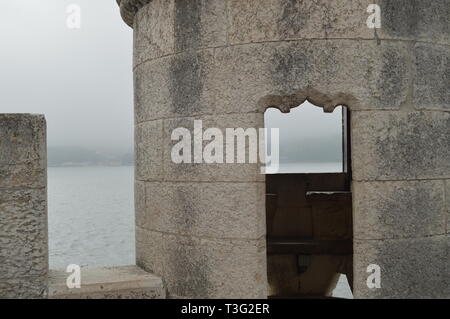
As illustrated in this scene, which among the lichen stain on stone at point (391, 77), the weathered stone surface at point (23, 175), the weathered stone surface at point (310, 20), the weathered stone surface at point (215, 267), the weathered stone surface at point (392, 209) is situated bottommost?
the weathered stone surface at point (215, 267)

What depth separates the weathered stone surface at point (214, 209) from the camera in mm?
3533

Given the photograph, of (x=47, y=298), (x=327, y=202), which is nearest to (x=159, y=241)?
(x=47, y=298)

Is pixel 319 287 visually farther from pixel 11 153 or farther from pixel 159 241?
pixel 11 153

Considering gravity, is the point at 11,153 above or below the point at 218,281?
above

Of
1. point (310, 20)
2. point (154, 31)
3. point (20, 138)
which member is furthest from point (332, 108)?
point (20, 138)

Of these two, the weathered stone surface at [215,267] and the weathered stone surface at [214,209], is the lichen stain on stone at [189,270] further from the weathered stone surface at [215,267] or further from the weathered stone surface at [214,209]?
the weathered stone surface at [214,209]

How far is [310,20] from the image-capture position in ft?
11.4

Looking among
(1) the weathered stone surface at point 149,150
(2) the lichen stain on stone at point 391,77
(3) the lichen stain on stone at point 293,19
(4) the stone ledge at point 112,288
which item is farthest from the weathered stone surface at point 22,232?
(2) the lichen stain on stone at point 391,77

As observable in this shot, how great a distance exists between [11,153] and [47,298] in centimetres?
111

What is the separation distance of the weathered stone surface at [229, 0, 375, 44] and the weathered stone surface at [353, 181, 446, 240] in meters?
1.05

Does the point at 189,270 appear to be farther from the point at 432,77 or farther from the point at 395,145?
the point at 432,77

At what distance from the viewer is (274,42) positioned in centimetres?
351

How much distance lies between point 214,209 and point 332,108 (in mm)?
1086
